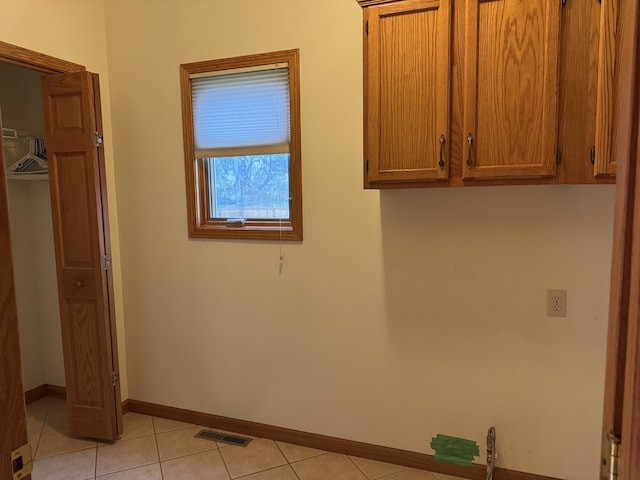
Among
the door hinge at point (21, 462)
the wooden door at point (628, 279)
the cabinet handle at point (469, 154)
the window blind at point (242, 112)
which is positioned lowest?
the door hinge at point (21, 462)

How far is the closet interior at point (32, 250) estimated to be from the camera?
3211 millimetres

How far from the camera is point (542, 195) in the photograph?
2.06 metres

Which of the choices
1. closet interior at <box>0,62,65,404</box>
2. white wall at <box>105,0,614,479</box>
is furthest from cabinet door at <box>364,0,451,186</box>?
closet interior at <box>0,62,65,404</box>

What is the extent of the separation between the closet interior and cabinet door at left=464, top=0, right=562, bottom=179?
2.88m

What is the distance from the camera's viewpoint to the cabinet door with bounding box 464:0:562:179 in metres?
1.73

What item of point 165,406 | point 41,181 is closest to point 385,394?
point 165,406

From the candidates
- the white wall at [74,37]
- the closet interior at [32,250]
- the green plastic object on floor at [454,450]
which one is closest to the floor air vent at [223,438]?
the white wall at [74,37]

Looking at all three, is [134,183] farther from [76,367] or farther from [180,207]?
[76,367]

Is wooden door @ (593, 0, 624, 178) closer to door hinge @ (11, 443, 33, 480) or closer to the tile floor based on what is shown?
the tile floor

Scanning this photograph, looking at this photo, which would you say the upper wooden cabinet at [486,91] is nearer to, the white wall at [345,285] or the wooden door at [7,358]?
the white wall at [345,285]

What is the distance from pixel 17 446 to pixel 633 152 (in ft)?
3.70

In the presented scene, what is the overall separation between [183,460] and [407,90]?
2.34 m

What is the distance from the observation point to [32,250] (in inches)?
131

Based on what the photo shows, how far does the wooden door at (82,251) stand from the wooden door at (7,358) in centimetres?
192
